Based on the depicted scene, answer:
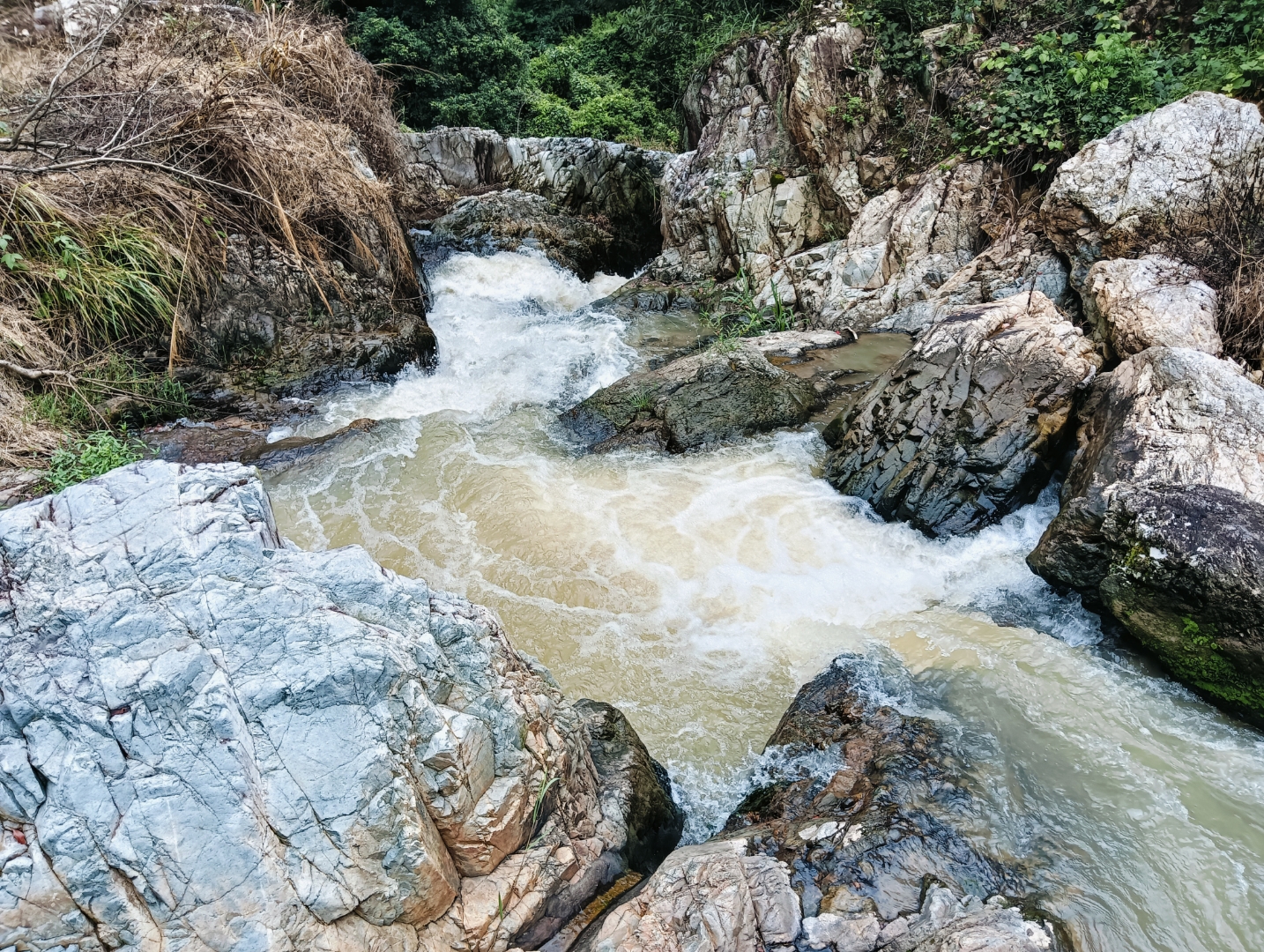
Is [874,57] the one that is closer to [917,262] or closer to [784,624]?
[917,262]

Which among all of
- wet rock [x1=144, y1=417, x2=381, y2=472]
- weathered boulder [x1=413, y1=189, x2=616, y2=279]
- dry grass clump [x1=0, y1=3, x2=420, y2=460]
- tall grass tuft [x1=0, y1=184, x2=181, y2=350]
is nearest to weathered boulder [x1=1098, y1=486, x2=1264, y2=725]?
wet rock [x1=144, y1=417, x2=381, y2=472]

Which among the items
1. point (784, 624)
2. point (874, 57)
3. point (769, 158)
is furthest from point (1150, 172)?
point (784, 624)

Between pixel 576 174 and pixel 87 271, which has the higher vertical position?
pixel 576 174

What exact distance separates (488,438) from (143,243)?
3.34 m

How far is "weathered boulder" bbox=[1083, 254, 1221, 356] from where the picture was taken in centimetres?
499

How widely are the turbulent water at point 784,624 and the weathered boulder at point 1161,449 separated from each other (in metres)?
0.35

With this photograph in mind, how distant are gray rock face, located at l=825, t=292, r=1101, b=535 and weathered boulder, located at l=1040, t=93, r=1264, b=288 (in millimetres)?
1626

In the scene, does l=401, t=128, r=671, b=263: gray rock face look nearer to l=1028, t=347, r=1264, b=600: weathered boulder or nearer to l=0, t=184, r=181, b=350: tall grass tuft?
l=0, t=184, r=181, b=350: tall grass tuft

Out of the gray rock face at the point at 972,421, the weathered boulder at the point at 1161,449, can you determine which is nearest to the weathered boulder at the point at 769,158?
the gray rock face at the point at 972,421

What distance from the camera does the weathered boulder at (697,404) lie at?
6227mm

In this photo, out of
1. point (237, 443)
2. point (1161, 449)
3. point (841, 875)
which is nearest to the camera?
point (841, 875)

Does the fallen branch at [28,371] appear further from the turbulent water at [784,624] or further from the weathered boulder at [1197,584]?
the weathered boulder at [1197,584]

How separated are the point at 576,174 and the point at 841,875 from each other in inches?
459

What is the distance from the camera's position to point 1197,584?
3416 millimetres
